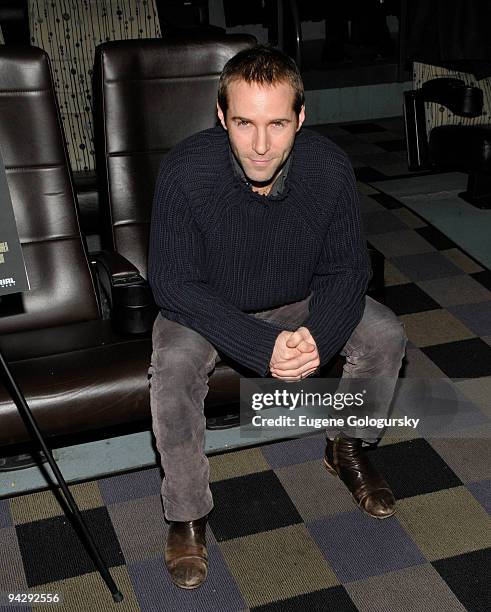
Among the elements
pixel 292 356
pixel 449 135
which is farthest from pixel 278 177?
pixel 449 135

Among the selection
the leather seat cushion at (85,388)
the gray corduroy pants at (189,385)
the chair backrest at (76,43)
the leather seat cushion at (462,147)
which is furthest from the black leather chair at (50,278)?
the leather seat cushion at (462,147)

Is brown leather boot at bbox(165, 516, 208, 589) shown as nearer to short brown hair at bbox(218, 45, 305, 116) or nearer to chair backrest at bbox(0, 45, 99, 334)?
chair backrest at bbox(0, 45, 99, 334)

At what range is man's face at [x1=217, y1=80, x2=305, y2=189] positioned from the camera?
161 cm

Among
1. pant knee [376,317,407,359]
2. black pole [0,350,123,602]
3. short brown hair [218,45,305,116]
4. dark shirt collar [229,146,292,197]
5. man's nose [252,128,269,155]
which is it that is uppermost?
short brown hair [218,45,305,116]

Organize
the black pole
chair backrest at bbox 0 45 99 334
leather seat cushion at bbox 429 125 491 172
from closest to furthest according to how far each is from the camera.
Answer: the black pole → chair backrest at bbox 0 45 99 334 → leather seat cushion at bbox 429 125 491 172

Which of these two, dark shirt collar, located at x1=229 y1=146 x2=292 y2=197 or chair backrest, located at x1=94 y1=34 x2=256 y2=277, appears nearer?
dark shirt collar, located at x1=229 y1=146 x2=292 y2=197

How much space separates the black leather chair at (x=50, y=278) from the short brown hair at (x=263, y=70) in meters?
0.57

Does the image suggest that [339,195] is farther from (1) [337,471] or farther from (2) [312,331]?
(1) [337,471]

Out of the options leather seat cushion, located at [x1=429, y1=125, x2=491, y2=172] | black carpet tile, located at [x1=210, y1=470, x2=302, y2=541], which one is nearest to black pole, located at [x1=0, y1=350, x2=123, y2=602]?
black carpet tile, located at [x1=210, y1=470, x2=302, y2=541]

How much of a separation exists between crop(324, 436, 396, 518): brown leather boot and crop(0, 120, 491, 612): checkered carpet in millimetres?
26

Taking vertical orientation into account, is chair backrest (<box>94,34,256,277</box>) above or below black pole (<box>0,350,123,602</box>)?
above

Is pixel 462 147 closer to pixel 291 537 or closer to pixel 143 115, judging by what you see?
pixel 143 115

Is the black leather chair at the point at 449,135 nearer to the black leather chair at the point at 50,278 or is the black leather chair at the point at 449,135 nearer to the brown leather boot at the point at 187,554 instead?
the black leather chair at the point at 50,278

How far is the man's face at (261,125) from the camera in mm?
1611
